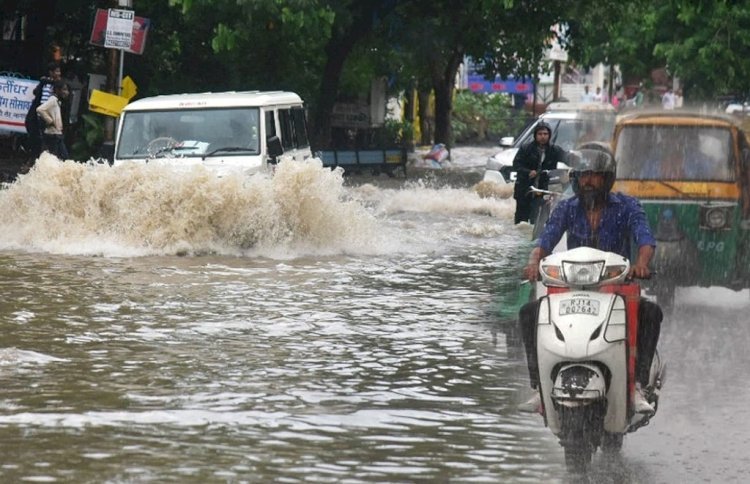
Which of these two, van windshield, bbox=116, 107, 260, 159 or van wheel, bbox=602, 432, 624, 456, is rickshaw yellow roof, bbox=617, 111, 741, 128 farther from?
van wheel, bbox=602, 432, 624, 456

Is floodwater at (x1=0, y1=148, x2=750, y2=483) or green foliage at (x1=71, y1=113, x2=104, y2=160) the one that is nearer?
floodwater at (x1=0, y1=148, x2=750, y2=483)

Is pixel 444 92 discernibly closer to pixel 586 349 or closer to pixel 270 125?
pixel 270 125

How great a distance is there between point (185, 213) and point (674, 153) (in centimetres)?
591

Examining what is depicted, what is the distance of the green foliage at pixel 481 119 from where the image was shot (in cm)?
5890

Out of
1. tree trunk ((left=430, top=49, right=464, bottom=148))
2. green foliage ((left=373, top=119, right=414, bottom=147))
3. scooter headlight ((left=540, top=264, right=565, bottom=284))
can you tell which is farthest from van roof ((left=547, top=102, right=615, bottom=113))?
scooter headlight ((left=540, top=264, right=565, bottom=284))

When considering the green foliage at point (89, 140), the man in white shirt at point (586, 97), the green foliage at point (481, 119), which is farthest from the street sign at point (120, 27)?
the man in white shirt at point (586, 97)

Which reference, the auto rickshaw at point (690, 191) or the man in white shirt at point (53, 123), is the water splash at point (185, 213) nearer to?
the auto rickshaw at point (690, 191)

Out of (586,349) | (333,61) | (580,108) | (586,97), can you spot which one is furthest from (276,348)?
(586,97)

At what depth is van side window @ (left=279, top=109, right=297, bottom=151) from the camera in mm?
19453

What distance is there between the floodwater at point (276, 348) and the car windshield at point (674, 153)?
1.19 meters

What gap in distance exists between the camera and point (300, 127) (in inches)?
819

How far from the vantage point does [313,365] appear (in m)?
10.5

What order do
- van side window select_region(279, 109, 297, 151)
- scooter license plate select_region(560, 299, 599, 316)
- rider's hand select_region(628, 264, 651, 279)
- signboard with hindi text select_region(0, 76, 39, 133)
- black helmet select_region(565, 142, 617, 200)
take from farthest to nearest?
signboard with hindi text select_region(0, 76, 39, 133)
van side window select_region(279, 109, 297, 151)
black helmet select_region(565, 142, 617, 200)
rider's hand select_region(628, 264, 651, 279)
scooter license plate select_region(560, 299, 599, 316)

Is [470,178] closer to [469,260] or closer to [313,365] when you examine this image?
[469,260]
